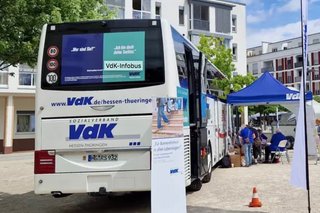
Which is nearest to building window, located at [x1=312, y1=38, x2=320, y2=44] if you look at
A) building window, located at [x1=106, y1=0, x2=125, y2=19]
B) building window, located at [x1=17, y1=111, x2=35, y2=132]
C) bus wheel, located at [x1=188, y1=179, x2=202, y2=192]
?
building window, located at [x1=106, y1=0, x2=125, y2=19]

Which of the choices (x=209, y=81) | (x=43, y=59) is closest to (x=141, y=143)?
(x=43, y=59)

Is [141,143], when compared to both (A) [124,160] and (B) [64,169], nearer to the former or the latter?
(A) [124,160]

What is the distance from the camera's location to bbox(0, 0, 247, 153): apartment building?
29.4 metres

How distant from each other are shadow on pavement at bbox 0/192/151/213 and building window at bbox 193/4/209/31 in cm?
3360

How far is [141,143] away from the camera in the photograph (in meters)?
8.05

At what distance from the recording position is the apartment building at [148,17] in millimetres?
29406

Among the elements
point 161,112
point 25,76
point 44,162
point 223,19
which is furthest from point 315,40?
point 161,112

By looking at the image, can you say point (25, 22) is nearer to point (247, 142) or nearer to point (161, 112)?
point (161, 112)

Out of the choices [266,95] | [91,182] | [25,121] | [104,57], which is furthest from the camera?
[25,121]

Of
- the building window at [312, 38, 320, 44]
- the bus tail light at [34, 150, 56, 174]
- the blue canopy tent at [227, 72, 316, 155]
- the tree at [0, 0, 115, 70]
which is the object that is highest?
the building window at [312, 38, 320, 44]

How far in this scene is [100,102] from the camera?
816 cm

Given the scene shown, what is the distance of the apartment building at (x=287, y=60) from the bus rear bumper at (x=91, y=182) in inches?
2901

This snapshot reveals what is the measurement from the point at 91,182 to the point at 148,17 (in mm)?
31577

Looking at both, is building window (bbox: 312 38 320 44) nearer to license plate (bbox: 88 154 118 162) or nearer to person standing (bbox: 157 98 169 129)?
license plate (bbox: 88 154 118 162)
